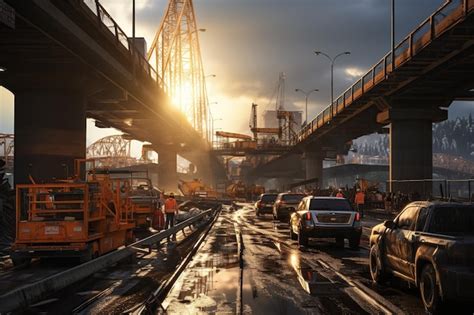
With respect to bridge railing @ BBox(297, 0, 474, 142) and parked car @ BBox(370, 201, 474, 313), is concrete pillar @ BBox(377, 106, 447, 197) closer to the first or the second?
bridge railing @ BBox(297, 0, 474, 142)

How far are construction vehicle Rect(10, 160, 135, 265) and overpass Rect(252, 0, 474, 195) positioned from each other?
16.7m

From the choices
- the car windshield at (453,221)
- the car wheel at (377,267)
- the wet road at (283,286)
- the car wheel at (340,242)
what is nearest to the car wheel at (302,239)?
the wet road at (283,286)

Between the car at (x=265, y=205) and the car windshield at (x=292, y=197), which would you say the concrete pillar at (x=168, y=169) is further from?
the car windshield at (x=292, y=197)

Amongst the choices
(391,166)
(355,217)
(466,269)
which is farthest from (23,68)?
(466,269)

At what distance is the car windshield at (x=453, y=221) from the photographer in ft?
31.1

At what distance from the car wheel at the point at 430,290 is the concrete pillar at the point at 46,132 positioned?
26550mm

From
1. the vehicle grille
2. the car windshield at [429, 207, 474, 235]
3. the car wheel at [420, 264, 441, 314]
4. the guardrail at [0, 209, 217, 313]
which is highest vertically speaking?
the car windshield at [429, 207, 474, 235]

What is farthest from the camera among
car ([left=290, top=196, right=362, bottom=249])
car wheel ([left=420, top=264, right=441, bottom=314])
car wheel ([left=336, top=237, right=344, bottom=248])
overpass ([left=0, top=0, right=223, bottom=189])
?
overpass ([left=0, top=0, right=223, bottom=189])

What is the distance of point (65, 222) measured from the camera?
48.6 ft

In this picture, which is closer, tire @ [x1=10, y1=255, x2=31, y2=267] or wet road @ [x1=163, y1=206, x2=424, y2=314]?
wet road @ [x1=163, y1=206, x2=424, y2=314]

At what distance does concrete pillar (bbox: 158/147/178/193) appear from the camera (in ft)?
345

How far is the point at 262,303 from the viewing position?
980 centimetres

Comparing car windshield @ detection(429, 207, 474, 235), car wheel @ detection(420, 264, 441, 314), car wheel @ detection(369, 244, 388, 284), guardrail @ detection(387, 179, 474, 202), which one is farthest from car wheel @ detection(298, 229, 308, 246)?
car wheel @ detection(420, 264, 441, 314)

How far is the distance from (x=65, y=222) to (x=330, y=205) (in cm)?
893
